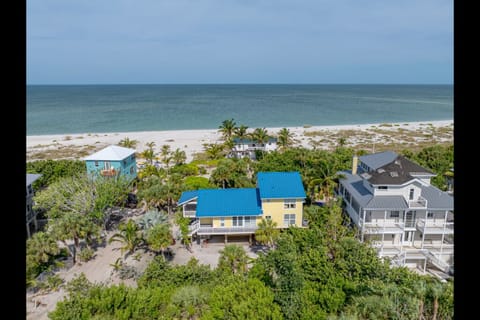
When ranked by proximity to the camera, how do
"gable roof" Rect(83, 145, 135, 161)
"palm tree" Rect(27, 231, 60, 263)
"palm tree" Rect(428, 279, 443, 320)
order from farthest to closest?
"gable roof" Rect(83, 145, 135, 161) → "palm tree" Rect(27, 231, 60, 263) → "palm tree" Rect(428, 279, 443, 320)

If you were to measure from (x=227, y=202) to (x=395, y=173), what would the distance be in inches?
521

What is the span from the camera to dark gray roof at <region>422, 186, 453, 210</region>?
22.4 m

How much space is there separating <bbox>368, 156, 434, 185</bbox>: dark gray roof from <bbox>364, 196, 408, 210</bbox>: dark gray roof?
1156 millimetres

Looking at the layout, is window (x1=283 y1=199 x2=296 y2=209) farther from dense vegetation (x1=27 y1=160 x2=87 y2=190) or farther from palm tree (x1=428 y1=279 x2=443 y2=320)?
dense vegetation (x1=27 y1=160 x2=87 y2=190)

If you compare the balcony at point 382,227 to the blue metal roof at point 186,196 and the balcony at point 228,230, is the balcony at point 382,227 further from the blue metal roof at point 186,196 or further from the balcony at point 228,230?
the blue metal roof at point 186,196

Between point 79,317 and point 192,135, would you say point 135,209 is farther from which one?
point 192,135

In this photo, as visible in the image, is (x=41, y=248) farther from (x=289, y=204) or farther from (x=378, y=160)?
(x=378, y=160)

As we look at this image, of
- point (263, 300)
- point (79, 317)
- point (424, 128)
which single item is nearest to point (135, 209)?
point (79, 317)

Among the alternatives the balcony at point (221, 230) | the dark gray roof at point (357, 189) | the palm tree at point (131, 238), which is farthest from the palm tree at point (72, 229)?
the dark gray roof at point (357, 189)

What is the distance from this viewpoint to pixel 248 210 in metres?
25.0

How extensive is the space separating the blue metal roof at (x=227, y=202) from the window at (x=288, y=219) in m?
2.28

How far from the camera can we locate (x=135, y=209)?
106 feet

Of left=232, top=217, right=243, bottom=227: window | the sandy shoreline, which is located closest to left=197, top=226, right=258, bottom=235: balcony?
left=232, top=217, right=243, bottom=227: window

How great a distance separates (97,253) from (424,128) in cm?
8593
